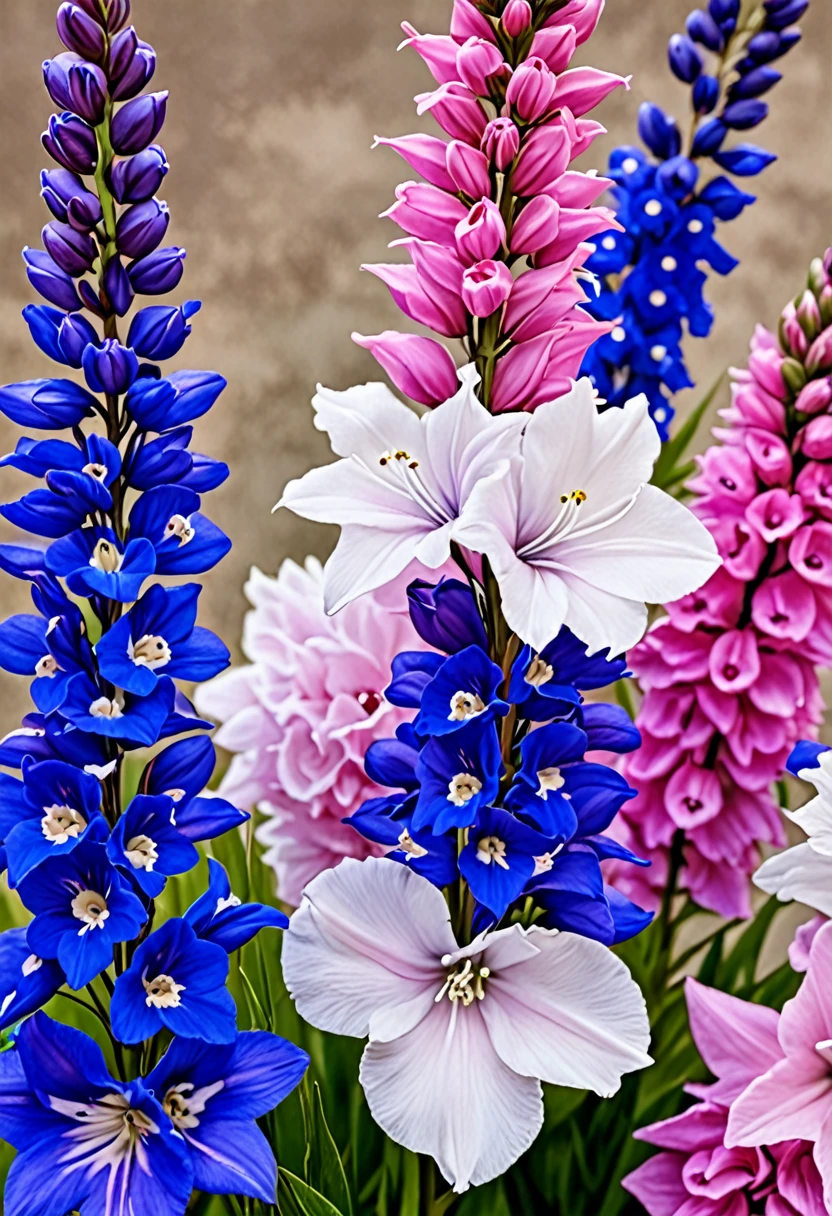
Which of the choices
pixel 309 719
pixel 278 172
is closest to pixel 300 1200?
pixel 309 719

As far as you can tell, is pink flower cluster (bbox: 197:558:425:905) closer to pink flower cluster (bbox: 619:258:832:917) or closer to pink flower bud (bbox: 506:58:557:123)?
pink flower cluster (bbox: 619:258:832:917)

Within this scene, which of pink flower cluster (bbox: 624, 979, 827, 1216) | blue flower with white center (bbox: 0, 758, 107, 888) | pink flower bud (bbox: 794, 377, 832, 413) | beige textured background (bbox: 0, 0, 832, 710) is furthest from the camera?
beige textured background (bbox: 0, 0, 832, 710)

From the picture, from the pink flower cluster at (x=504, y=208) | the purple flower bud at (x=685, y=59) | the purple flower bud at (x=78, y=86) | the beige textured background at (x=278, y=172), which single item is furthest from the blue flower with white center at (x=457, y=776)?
the beige textured background at (x=278, y=172)

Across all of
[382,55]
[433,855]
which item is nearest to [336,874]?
[433,855]

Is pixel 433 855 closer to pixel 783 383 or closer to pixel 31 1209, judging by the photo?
pixel 31 1209

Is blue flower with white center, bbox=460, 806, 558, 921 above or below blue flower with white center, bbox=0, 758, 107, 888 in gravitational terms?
Answer: above

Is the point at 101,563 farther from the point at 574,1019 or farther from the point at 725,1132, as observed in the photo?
the point at 725,1132

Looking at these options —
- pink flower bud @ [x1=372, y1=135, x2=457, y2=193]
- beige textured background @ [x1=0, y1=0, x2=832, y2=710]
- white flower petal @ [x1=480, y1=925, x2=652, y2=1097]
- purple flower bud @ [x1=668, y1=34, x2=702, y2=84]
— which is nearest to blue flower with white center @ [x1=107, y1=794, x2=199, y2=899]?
white flower petal @ [x1=480, y1=925, x2=652, y2=1097]
